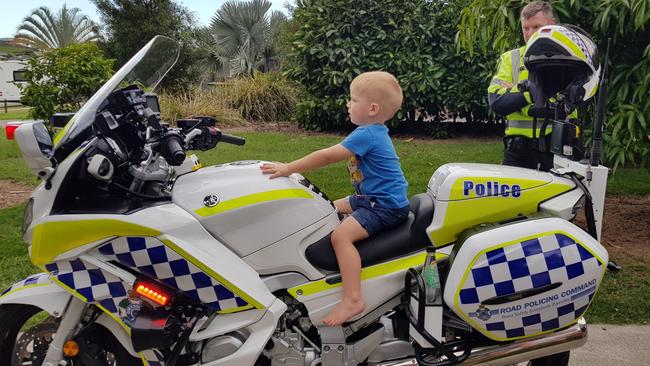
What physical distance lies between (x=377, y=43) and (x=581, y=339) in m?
9.02

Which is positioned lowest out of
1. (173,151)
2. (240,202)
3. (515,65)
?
(240,202)

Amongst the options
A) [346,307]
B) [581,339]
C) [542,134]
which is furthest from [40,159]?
[542,134]

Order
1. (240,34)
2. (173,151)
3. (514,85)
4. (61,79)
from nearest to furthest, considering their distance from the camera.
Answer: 1. (173,151)
2. (514,85)
3. (61,79)
4. (240,34)

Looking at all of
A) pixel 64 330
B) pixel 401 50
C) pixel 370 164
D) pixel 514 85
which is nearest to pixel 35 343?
pixel 64 330

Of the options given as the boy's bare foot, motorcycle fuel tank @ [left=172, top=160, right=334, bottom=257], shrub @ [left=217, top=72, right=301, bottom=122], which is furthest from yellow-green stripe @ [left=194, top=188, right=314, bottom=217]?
shrub @ [left=217, top=72, right=301, bottom=122]

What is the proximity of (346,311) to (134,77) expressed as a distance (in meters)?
1.45

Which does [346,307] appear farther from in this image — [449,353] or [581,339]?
[581,339]

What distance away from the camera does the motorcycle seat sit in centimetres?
250

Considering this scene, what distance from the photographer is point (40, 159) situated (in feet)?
7.34

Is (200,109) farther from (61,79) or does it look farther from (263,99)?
(61,79)

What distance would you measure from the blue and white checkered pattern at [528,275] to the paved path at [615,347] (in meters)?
1.20

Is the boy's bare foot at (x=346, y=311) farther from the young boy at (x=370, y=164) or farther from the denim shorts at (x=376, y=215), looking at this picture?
the denim shorts at (x=376, y=215)

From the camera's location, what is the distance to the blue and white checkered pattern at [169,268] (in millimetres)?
2357

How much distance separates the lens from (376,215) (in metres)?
2.54
